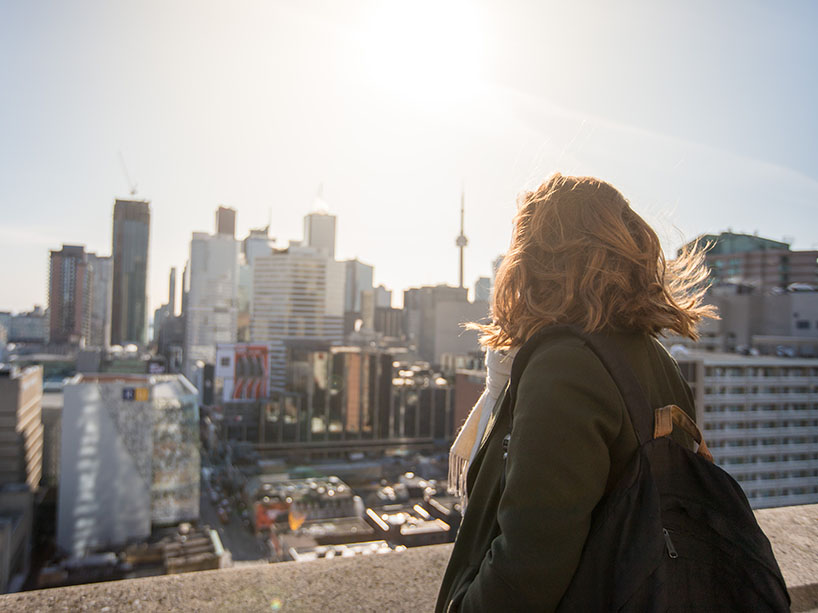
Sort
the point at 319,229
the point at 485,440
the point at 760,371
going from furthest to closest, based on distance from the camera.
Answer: the point at 319,229
the point at 760,371
the point at 485,440

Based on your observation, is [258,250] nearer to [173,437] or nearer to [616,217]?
[173,437]

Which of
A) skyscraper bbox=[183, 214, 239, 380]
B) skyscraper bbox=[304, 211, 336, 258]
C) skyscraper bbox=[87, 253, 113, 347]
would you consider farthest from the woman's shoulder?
skyscraper bbox=[87, 253, 113, 347]

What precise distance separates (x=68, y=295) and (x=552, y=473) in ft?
179

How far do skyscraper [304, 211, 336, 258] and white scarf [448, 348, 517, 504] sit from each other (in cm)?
4599

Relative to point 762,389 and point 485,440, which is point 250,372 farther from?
point 485,440

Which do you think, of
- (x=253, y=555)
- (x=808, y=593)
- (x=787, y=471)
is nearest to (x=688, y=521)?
(x=808, y=593)

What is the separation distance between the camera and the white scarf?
0.67 m

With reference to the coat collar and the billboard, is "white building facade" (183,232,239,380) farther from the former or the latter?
the coat collar

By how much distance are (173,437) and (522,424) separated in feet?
69.5

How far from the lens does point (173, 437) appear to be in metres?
19.7

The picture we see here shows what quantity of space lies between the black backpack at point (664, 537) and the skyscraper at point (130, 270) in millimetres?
67939

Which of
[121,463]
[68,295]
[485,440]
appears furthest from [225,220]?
[485,440]

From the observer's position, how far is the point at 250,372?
93.3ft

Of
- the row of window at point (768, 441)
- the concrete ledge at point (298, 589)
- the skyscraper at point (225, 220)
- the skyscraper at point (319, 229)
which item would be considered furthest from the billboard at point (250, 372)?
the skyscraper at point (225, 220)
